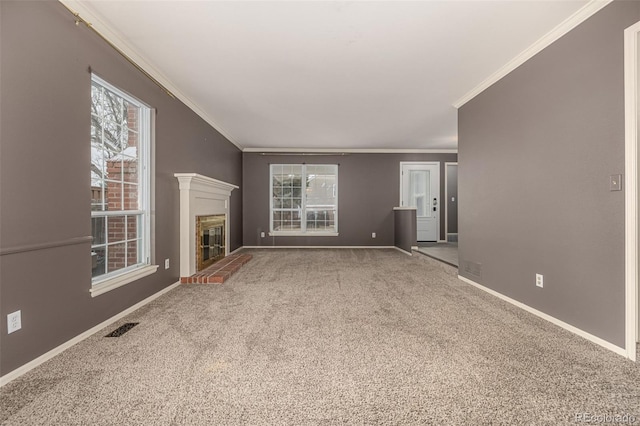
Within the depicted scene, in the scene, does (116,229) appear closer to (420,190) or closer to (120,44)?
(120,44)

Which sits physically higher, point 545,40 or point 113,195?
point 545,40

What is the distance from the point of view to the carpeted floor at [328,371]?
4.46 feet

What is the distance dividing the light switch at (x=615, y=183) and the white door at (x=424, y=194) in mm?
5320

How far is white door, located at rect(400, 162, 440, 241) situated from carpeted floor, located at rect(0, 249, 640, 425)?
4585 mm

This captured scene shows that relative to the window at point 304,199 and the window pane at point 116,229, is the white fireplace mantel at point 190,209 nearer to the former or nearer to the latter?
the window pane at point 116,229

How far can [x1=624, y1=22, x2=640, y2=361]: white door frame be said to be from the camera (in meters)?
1.82

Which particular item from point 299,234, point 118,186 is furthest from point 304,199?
point 118,186

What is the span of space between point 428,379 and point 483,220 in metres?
2.46

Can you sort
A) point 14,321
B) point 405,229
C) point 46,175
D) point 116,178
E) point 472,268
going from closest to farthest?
point 14,321 < point 46,175 < point 116,178 < point 472,268 < point 405,229

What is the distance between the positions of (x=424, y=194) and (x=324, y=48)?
5591 millimetres

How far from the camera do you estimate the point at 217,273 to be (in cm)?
396

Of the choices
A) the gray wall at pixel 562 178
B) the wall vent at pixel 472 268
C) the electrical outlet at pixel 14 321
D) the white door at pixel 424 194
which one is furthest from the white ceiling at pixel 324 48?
the white door at pixel 424 194

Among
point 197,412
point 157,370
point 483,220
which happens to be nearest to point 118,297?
point 157,370

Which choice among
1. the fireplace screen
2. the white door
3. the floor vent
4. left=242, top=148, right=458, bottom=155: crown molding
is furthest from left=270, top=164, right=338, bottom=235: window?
the floor vent
